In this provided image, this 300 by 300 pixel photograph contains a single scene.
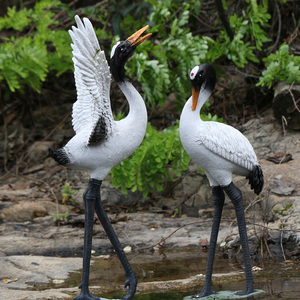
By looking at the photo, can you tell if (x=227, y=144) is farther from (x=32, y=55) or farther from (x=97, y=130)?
(x=32, y=55)

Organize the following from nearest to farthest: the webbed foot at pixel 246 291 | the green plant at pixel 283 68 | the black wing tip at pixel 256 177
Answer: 1. the webbed foot at pixel 246 291
2. the black wing tip at pixel 256 177
3. the green plant at pixel 283 68

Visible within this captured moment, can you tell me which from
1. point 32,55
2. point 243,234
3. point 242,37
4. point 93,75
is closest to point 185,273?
point 243,234

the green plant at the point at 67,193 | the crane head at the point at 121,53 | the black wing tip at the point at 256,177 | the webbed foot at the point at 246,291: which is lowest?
the webbed foot at the point at 246,291

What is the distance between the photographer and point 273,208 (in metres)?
5.77

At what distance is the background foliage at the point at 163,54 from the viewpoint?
258 inches

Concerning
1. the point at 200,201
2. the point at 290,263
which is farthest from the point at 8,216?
the point at 290,263

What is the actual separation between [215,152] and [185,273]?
4.40ft

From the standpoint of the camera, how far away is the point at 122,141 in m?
3.97

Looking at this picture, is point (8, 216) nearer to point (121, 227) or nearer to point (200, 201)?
point (121, 227)

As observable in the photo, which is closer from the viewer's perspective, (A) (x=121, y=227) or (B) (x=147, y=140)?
(A) (x=121, y=227)

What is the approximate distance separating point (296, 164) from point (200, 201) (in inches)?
52.2

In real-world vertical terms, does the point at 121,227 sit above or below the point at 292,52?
below

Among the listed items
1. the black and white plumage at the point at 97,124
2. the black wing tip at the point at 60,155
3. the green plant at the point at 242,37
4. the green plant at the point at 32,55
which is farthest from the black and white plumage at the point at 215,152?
the green plant at the point at 32,55

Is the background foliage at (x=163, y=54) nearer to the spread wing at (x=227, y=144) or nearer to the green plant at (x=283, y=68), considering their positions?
the green plant at (x=283, y=68)
